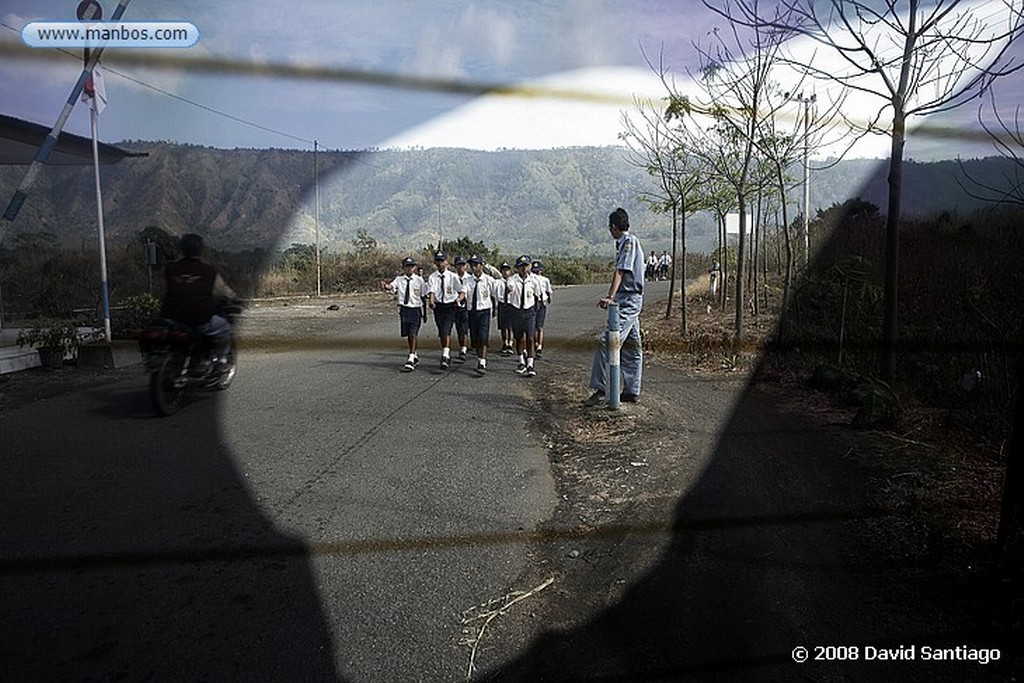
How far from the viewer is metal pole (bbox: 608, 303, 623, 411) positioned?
249 inches

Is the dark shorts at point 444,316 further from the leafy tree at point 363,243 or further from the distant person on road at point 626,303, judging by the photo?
the leafy tree at point 363,243

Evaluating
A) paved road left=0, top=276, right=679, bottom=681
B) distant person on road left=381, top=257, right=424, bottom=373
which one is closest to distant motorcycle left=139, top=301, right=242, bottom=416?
paved road left=0, top=276, right=679, bottom=681

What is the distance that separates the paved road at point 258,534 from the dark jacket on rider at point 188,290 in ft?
2.94

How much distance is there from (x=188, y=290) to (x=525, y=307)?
4284 millimetres

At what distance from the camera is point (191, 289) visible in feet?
22.1

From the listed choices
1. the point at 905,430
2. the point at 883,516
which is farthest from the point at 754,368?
the point at 883,516

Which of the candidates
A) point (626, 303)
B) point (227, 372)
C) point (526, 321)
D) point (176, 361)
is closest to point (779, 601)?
point (626, 303)

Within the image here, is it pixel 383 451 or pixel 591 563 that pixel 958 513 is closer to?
pixel 591 563

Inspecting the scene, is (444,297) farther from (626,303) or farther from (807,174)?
(807,174)

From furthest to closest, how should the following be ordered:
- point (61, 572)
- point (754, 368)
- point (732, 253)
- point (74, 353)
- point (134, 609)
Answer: point (732, 253) < point (74, 353) < point (754, 368) < point (61, 572) < point (134, 609)

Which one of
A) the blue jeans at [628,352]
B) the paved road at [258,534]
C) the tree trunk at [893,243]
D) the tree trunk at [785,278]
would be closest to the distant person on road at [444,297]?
the paved road at [258,534]

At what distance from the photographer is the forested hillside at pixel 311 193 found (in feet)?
28.6

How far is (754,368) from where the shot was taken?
8875mm

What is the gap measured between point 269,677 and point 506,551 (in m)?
1.35
